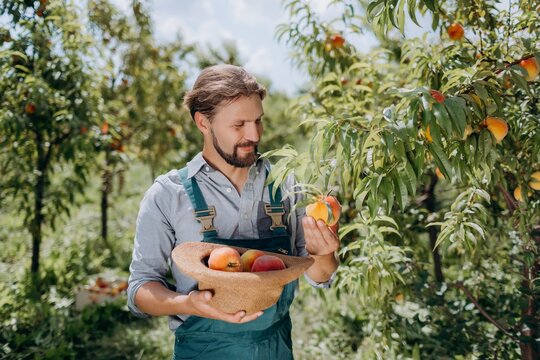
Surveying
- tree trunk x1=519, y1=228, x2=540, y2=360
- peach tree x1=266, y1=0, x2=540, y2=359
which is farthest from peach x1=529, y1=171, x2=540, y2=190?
tree trunk x1=519, y1=228, x2=540, y2=360

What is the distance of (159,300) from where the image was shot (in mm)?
1403

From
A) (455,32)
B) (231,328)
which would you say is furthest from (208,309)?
(455,32)

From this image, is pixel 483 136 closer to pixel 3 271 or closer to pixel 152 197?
pixel 152 197

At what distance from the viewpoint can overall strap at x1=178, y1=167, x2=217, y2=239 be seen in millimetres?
1511

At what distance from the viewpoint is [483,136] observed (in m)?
1.33

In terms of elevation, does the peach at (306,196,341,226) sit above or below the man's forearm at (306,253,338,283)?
above

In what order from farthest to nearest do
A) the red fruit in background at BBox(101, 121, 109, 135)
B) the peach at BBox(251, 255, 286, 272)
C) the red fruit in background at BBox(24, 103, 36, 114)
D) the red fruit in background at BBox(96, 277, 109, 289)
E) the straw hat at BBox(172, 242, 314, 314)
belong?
1. the red fruit in background at BBox(96, 277, 109, 289)
2. the red fruit in background at BBox(101, 121, 109, 135)
3. the red fruit in background at BBox(24, 103, 36, 114)
4. the peach at BBox(251, 255, 286, 272)
5. the straw hat at BBox(172, 242, 314, 314)

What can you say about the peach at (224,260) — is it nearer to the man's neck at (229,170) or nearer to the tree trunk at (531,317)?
the man's neck at (229,170)

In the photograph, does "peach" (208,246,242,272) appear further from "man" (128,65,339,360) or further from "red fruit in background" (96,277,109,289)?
"red fruit in background" (96,277,109,289)

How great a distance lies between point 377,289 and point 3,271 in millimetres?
3860

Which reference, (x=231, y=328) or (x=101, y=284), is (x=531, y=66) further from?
(x=101, y=284)

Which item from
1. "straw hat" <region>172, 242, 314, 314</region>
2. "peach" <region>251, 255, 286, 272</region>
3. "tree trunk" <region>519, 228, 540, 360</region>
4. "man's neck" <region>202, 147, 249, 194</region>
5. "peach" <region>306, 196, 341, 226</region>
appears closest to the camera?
"straw hat" <region>172, 242, 314, 314</region>

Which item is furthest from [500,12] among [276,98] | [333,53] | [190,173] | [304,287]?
[276,98]

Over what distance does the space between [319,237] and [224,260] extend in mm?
299
